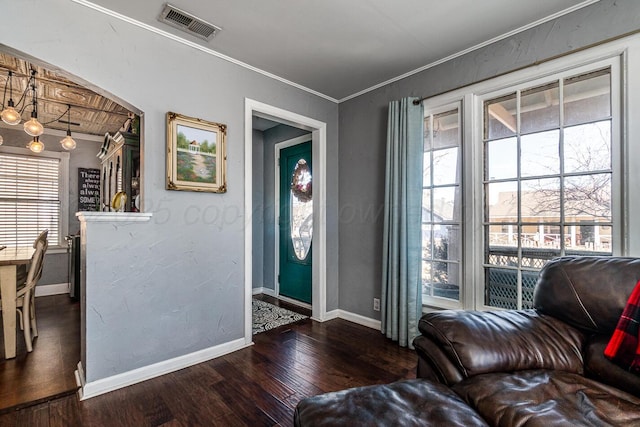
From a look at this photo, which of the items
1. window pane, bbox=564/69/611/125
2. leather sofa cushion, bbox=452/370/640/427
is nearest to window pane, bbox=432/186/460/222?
window pane, bbox=564/69/611/125

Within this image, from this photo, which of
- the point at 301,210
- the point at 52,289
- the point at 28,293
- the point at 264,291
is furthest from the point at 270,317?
the point at 52,289

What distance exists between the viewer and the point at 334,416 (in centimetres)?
97

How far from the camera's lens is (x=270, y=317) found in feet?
11.8

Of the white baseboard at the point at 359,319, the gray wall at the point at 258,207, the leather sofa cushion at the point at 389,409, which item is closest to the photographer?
the leather sofa cushion at the point at 389,409

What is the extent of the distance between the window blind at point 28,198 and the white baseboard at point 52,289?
65cm

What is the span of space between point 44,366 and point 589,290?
3.61 metres

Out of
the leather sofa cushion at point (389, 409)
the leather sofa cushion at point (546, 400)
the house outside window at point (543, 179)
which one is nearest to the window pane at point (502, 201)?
the house outside window at point (543, 179)

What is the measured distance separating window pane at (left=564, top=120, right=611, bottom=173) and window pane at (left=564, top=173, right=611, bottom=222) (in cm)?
7

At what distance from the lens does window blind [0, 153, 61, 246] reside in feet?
14.4

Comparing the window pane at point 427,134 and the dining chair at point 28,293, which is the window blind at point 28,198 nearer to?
the dining chair at point 28,293

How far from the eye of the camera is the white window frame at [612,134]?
1864mm

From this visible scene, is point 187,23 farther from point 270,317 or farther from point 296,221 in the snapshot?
point 270,317

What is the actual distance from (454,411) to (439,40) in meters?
2.53

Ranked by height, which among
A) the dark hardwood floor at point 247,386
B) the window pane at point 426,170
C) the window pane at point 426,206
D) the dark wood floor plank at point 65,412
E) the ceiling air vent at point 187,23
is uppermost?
the ceiling air vent at point 187,23
